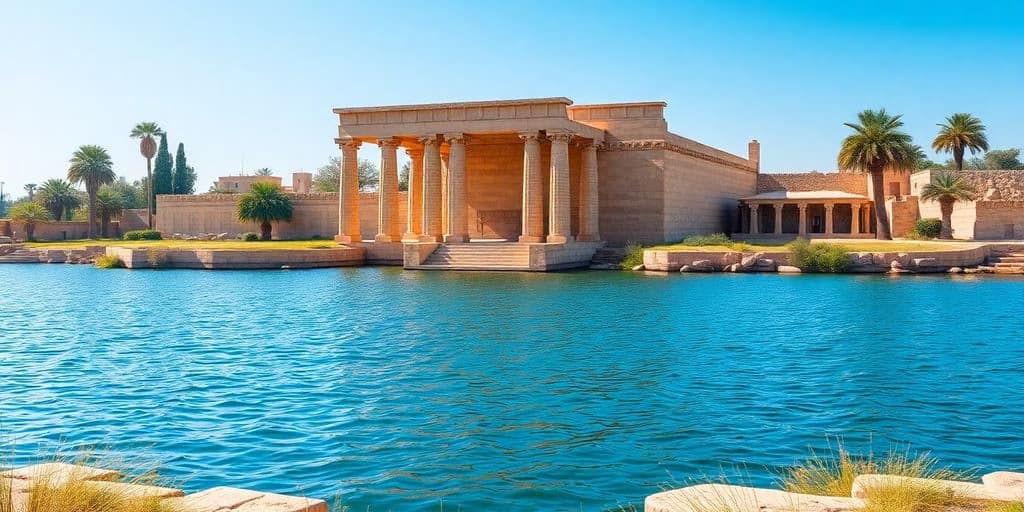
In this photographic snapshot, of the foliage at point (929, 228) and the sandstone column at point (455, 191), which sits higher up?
the sandstone column at point (455, 191)

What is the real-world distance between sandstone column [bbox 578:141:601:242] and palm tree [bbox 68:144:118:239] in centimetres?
4416

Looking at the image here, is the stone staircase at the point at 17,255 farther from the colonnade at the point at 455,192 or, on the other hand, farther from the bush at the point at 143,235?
the colonnade at the point at 455,192

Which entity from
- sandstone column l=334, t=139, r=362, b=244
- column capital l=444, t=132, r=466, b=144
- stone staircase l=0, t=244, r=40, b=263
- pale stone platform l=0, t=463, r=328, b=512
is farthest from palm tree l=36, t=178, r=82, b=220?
pale stone platform l=0, t=463, r=328, b=512

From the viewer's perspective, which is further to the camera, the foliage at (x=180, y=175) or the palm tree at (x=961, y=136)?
the foliage at (x=180, y=175)

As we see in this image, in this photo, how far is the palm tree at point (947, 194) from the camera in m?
46.3

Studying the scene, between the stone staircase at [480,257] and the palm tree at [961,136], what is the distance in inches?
1255

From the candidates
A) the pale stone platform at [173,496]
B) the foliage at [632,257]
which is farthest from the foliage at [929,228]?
the pale stone platform at [173,496]

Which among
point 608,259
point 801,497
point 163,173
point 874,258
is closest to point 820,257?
point 874,258

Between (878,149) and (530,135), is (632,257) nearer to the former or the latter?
(530,135)

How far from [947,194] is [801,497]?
4502 cm

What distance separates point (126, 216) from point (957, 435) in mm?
75832

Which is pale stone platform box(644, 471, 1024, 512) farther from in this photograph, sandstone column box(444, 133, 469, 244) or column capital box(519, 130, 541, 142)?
sandstone column box(444, 133, 469, 244)

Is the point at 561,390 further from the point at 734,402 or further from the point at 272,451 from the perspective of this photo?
the point at 272,451

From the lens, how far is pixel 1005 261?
121ft
